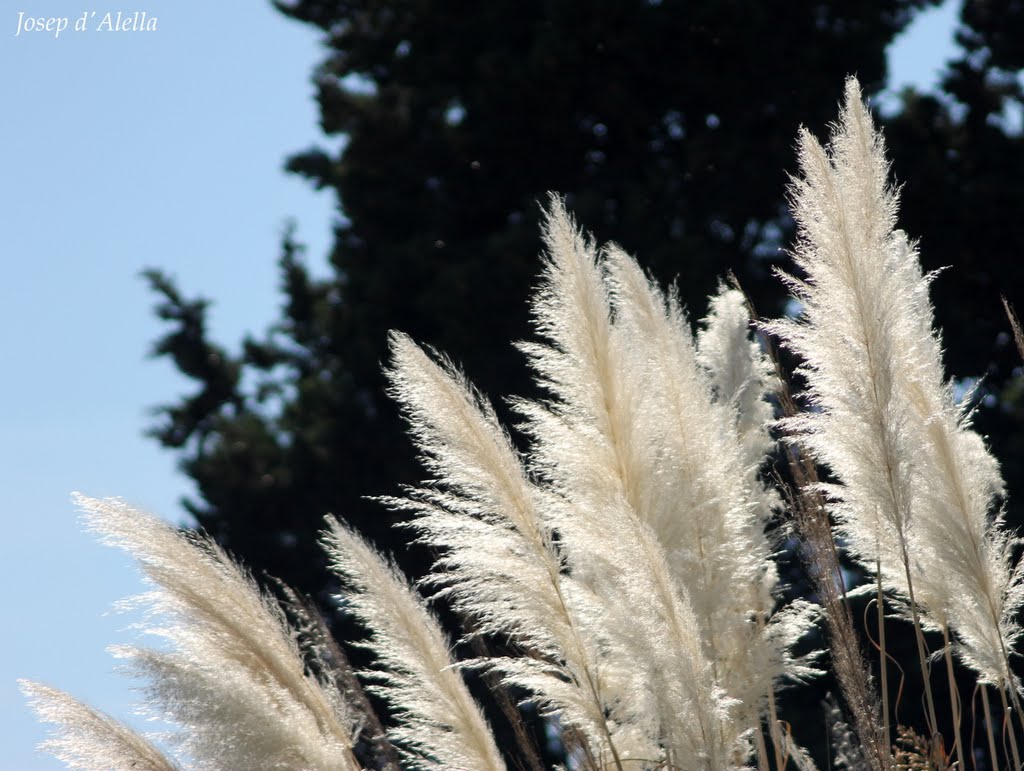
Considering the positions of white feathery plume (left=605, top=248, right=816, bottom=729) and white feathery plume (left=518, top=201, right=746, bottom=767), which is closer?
white feathery plume (left=518, top=201, right=746, bottom=767)

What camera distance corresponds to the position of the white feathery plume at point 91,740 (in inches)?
110

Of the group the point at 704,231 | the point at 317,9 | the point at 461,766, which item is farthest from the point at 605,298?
the point at 317,9

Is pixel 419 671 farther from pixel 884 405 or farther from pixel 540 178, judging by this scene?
pixel 540 178

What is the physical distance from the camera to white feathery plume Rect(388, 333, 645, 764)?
2.65 meters

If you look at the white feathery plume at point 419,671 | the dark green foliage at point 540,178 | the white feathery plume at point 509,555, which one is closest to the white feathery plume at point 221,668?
the white feathery plume at point 419,671

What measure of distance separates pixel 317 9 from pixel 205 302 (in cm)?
314

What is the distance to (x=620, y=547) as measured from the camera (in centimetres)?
247

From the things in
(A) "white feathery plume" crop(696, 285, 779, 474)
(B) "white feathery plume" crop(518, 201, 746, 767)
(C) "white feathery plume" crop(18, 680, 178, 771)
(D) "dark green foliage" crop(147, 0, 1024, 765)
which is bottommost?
(C) "white feathery plume" crop(18, 680, 178, 771)

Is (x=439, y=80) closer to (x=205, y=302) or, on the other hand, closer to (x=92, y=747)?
(x=205, y=302)

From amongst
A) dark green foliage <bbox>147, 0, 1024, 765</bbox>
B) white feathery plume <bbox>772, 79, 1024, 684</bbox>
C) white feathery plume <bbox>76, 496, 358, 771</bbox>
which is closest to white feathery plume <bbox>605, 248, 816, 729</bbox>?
white feathery plume <bbox>772, 79, 1024, 684</bbox>

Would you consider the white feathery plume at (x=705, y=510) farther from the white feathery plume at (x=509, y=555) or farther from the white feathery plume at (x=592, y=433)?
the white feathery plume at (x=509, y=555)

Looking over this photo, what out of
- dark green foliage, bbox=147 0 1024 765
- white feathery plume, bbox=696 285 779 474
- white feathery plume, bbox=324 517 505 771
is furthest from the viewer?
dark green foliage, bbox=147 0 1024 765

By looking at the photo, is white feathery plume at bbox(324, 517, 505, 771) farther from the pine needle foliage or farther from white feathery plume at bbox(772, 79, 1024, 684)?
white feathery plume at bbox(772, 79, 1024, 684)

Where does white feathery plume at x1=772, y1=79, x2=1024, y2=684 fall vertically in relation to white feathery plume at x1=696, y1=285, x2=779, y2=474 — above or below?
below
